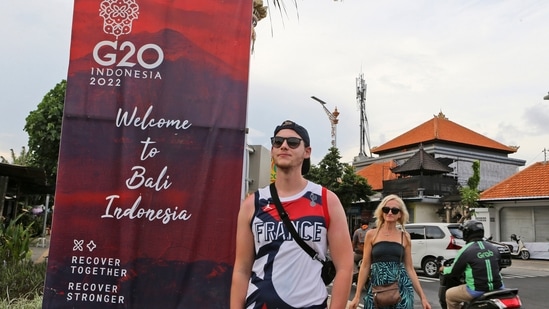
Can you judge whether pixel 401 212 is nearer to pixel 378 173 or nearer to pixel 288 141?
pixel 288 141

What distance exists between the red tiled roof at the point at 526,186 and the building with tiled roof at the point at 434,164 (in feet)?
11.7

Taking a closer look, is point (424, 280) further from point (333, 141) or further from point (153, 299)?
point (333, 141)

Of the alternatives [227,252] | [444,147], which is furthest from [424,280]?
[444,147]

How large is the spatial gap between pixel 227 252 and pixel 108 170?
3.34ft

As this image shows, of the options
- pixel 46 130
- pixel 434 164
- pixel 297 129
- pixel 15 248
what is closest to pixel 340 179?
pixel 434 164

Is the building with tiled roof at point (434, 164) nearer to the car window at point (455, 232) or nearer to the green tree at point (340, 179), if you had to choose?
the green tree at point (340, 179)

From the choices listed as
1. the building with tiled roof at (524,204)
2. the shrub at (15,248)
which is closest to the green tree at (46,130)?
the shrub at (15,248)

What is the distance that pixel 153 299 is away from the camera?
3445 mm

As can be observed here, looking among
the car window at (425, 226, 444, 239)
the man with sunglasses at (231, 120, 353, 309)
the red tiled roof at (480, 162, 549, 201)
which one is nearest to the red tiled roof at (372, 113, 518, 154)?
the red tiled roof at (480, 162, 549, 201)

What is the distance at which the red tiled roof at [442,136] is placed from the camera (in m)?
43.3

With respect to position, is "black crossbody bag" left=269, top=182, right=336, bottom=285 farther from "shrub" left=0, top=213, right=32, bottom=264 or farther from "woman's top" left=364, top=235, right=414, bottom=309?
"shrub" left=0, top=213, right=32, bottom=264

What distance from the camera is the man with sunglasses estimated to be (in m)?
2.33

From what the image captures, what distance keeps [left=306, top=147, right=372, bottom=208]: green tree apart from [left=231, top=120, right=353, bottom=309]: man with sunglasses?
1207 inches

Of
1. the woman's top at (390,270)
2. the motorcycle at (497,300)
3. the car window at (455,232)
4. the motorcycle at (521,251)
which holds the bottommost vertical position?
the motorcycle at (521,251)
